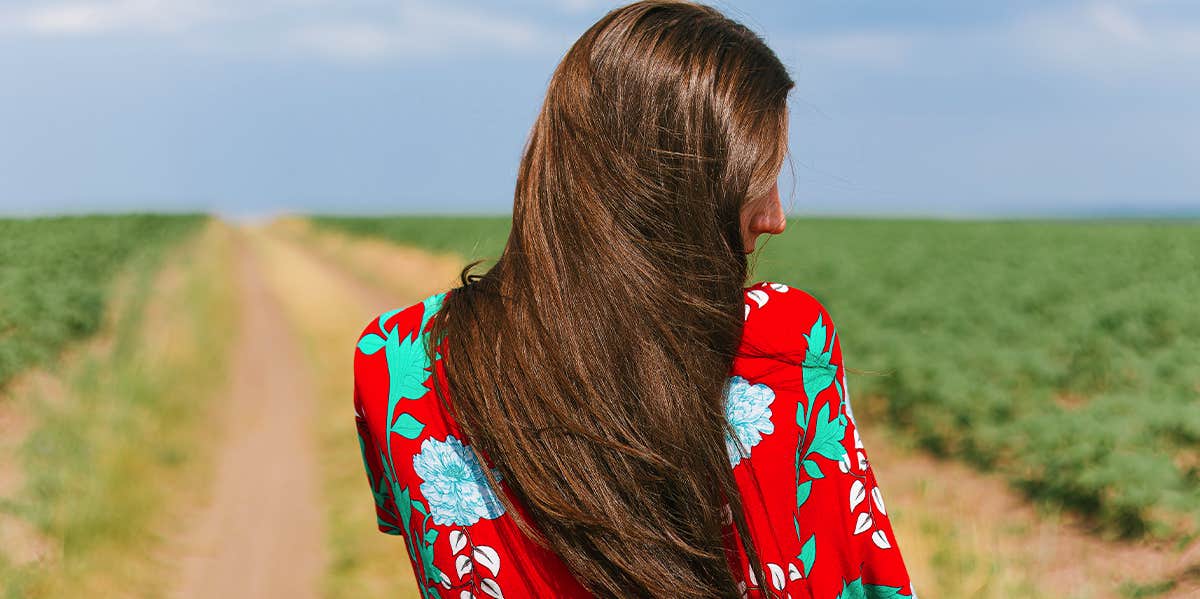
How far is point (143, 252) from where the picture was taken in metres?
15.0

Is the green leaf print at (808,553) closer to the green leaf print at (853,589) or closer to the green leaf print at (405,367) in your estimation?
the green leaf print at (853,589)

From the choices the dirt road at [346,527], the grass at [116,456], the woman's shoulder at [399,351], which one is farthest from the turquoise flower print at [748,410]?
the grass at [116,456]

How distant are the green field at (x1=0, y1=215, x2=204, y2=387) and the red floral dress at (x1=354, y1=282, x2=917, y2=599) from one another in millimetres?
5607

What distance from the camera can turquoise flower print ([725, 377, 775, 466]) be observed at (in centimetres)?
131

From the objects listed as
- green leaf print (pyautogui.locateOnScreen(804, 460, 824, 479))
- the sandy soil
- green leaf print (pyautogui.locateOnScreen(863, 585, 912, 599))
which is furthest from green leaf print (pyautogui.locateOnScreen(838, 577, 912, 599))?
the sandy soil

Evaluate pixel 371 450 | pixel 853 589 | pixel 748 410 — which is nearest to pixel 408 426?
pixel 371 450

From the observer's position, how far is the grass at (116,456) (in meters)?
4.62

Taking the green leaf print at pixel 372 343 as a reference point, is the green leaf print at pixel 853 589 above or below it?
below

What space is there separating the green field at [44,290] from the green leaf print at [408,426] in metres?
5.61

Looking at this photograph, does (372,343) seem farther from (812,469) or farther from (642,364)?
(812,469)

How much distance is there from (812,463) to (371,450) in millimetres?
783

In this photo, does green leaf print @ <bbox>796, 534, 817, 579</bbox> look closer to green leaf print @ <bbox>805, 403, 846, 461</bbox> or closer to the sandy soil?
green leaf print @ <bbox>805, 403, 846, 461</bbox>

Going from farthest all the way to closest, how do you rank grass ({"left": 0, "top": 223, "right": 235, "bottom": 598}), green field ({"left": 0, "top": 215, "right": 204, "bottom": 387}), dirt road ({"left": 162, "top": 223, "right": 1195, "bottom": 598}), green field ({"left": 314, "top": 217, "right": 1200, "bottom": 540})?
green field ({"left": 0, "top": 215, "right": 204, "bottom": 387}) < green field ({"left": 314, "top": 217, "right": 1200, "bottom": 540}) < grass ({"left": 0, "top": 223, "right": 235, "bottom": 598}) < dirt road ({"left": 162, "top": 223, "right": 1195, "bottom": 598})

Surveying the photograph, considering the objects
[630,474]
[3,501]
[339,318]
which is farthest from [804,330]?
[339,318]
